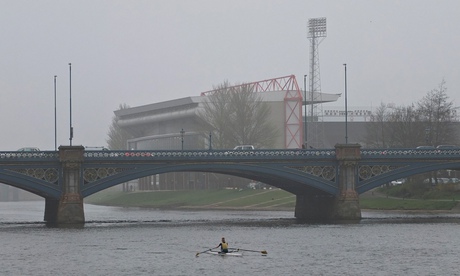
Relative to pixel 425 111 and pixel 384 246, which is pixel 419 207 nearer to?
pixel 425 111

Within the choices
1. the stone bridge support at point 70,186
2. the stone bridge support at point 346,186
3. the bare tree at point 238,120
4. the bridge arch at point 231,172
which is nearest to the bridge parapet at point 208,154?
the bridge arch at point 231,172

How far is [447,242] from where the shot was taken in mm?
87750

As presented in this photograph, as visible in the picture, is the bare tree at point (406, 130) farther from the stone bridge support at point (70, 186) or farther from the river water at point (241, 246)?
the stone bridge support at point (70, 186)

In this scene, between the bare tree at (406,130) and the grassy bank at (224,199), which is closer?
the bare tree at (406,130)

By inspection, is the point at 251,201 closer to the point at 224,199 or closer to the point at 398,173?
the point at 224,199

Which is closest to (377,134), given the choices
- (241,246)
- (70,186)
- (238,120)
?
(238,120)

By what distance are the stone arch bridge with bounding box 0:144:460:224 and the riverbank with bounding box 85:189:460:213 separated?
36.9ft

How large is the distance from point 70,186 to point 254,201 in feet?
179

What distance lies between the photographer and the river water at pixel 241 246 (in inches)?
2820

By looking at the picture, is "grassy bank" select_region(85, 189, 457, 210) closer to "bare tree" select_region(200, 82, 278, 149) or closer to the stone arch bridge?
"bare tree" select_region(200, 82, 278, 149)

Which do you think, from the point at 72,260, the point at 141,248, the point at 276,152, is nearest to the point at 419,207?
the point at 276,152

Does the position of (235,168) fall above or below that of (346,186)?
above

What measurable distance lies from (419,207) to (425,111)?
22.7 meters

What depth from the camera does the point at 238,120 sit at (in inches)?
7156
